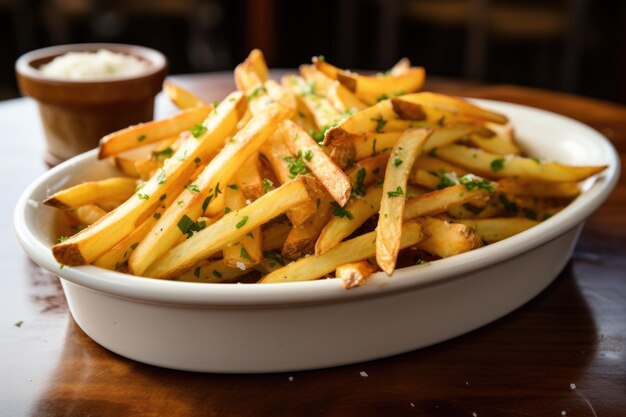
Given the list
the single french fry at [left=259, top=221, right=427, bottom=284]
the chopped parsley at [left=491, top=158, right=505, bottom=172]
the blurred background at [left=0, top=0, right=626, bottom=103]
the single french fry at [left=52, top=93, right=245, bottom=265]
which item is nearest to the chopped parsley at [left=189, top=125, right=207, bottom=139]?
the single french fry at [left=52, top=93, right=245, bottom=265]

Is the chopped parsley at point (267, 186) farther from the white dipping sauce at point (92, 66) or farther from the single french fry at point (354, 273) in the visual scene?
the white dipping sauce at point (92, 66)

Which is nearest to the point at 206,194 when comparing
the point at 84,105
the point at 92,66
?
the point at 84,105

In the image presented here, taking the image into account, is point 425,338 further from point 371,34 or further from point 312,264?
point 371,34

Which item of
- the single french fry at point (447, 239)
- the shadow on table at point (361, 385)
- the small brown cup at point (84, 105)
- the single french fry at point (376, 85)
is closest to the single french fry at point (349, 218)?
the single french fry at point (447, 239)

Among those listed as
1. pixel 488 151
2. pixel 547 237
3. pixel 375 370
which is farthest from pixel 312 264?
pixel 488 151

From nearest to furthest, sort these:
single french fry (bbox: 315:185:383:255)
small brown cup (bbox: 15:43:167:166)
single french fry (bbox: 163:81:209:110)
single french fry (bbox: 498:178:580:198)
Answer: single french fry (bbox: 315:185:383:255), single french fry (bbox: 498:178:580:198), single french fry (bbox: 163:81:209:110), small brown cup (bbox: 15:43:167:166)

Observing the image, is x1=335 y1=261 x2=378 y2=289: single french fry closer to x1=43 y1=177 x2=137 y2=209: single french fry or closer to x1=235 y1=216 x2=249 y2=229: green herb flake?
x1=235 y1=216 x2=249 y2=229: green herb flake
